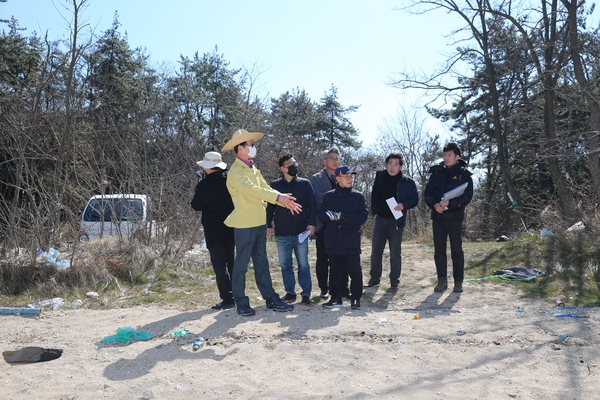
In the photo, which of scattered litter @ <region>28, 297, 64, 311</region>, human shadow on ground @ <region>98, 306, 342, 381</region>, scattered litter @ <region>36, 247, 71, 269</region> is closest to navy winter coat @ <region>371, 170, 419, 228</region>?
human shadow on ground @ <region>98, 306, 342, 381</region>

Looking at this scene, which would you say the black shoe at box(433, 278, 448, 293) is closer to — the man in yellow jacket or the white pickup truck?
the man in yellow jacket

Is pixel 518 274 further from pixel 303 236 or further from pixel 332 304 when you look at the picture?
pixel 303 236

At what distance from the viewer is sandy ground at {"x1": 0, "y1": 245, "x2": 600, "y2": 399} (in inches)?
148

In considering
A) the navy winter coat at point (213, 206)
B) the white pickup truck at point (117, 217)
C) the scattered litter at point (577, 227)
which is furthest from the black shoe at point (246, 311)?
the scattered litter at point (577, 227)

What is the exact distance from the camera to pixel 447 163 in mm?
6746

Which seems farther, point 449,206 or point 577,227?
point 577,227

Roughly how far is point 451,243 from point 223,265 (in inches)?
110

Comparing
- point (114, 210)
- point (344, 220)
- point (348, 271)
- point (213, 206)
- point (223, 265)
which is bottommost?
point (348, 271)

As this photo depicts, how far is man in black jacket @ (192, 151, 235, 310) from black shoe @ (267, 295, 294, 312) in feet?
1.63

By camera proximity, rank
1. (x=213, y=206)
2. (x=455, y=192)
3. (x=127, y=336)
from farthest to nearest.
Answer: (x=455, y=192) < (x=213, y=206) < (x=127, y=336)

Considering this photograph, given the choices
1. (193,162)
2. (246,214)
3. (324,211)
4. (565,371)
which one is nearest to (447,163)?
(324,211)

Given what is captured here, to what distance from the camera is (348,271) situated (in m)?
6.09

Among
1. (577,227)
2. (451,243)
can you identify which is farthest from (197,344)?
(577,227)

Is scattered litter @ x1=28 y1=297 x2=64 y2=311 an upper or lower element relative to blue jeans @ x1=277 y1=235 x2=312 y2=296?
lower
